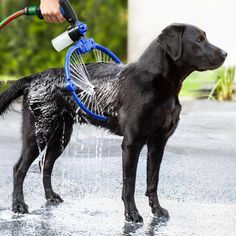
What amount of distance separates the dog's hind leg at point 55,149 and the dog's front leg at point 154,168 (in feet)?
2.29

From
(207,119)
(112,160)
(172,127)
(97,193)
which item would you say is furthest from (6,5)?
(172,127)

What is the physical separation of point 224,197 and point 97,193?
1.06m

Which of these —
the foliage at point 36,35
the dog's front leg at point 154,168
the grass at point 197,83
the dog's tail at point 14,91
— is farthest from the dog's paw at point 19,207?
the foliage at point 36,35

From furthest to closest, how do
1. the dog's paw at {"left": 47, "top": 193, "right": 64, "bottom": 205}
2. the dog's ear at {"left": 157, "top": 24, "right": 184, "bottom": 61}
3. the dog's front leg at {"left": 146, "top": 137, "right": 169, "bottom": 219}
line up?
the dog's paw at {"left": 47, "top": 193, "right": 64, "bottom": 205} → the dog's front leg at {"left": 146, "top": 137, "right": 169, "bottom": 219} → the dog's ear at {"left": 157, "top": 24, "right": 184, "bottom": 61}

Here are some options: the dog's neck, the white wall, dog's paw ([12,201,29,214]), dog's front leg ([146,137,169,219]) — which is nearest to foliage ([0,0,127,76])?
the white wall

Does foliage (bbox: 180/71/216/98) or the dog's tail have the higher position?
the dog's tail

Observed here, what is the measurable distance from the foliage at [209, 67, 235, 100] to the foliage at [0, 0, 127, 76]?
229cm

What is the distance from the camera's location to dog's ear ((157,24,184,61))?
4.77 metres

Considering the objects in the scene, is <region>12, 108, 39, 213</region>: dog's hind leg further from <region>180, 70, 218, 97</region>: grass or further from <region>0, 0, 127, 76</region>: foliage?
<region>0, 0, 127, 76</region>: foliage

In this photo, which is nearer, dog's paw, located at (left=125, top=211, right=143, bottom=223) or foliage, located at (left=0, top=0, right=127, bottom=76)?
dog's paw, located at (left=125, top=211, right=143, bottom=223)

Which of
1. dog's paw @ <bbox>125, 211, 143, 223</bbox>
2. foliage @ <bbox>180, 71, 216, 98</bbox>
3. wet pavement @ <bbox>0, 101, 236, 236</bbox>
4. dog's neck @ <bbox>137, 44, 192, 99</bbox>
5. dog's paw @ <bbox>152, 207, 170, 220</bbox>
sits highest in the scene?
dog's neck @ <bbox>137, 44, 192, 99</bbox>

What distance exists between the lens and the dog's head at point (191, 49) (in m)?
4.80

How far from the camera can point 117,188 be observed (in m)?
6.21

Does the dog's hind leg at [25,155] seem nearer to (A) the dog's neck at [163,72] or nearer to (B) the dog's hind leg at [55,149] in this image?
(B) the dog's hind leg at [55,149]
